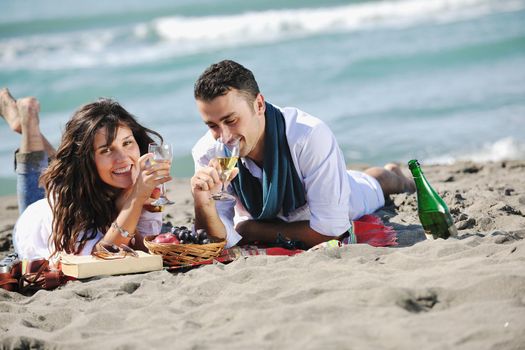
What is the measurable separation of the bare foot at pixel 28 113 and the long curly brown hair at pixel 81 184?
48.5 inches

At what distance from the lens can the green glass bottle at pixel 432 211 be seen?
4.93 metres

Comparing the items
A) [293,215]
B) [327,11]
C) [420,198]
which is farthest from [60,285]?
[327,11]

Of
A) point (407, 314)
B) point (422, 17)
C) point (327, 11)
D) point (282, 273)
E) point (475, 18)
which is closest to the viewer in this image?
point (407, 314)

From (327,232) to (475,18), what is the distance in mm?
17137

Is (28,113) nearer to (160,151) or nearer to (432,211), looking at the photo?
(160,151)

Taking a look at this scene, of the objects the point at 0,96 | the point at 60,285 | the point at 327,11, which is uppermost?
the point at 327,11

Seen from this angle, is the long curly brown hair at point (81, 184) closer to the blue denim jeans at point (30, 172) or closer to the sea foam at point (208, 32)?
the blue denim jeans at point (30, 172)

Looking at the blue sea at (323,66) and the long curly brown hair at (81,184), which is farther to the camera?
the blue sea at (323,66)

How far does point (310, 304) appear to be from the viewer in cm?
366

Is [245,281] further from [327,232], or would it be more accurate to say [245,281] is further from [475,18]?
[475,18]

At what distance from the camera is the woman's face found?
5363 millimetres

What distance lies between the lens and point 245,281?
4.41m

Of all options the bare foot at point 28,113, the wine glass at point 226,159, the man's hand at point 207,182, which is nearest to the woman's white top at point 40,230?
the man's hand at point 207,182

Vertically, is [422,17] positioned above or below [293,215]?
above
